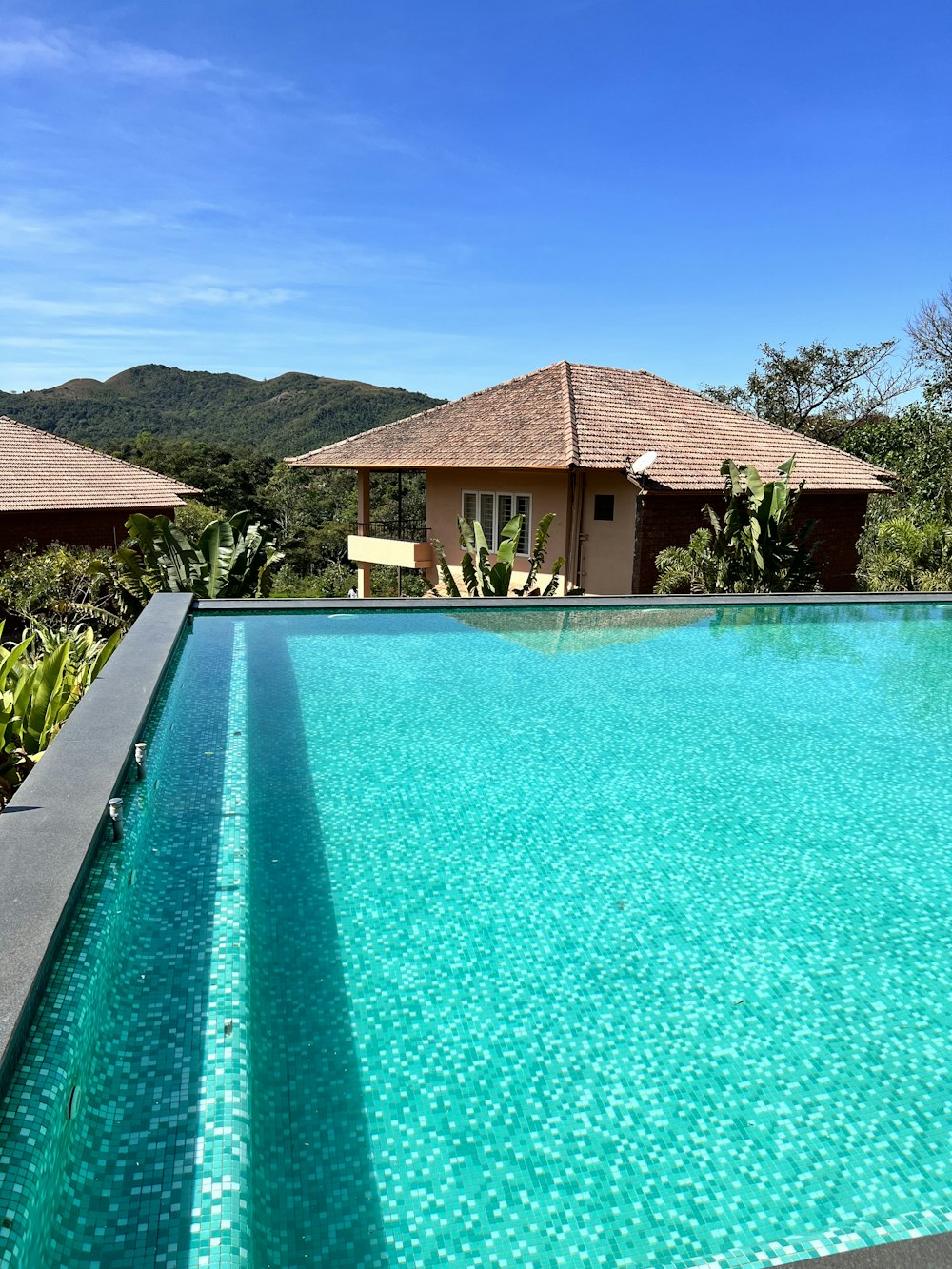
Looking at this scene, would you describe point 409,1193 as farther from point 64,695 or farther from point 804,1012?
point 64,695

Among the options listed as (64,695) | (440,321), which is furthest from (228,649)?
(440,321)

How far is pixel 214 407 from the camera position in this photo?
7100 cm

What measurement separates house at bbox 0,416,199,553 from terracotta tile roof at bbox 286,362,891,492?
5130 mm

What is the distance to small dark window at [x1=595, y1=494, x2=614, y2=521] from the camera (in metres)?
18.9

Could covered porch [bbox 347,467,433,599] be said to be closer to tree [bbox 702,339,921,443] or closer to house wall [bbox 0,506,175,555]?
house wall [bbox 0,506,175,555]

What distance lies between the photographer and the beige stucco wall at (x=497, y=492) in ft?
63.5

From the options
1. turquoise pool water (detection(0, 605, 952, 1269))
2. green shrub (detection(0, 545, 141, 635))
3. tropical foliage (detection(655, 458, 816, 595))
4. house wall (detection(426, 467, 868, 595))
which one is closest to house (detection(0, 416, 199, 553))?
green shrub (detection(0, 545, 141, 635))

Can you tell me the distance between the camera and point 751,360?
31.8 m

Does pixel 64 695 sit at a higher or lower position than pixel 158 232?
lower

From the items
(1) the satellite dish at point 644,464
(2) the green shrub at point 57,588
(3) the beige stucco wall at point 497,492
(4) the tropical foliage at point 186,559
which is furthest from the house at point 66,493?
(1) the satellite dish at point 644,464

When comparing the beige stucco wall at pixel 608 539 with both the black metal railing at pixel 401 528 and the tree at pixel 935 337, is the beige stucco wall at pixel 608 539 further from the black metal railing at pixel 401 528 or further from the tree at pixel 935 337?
the tree at pixel 935 337

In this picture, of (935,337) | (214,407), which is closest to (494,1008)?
(935,337)

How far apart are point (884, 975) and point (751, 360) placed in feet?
107

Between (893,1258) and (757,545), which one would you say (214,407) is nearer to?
(757,545)
